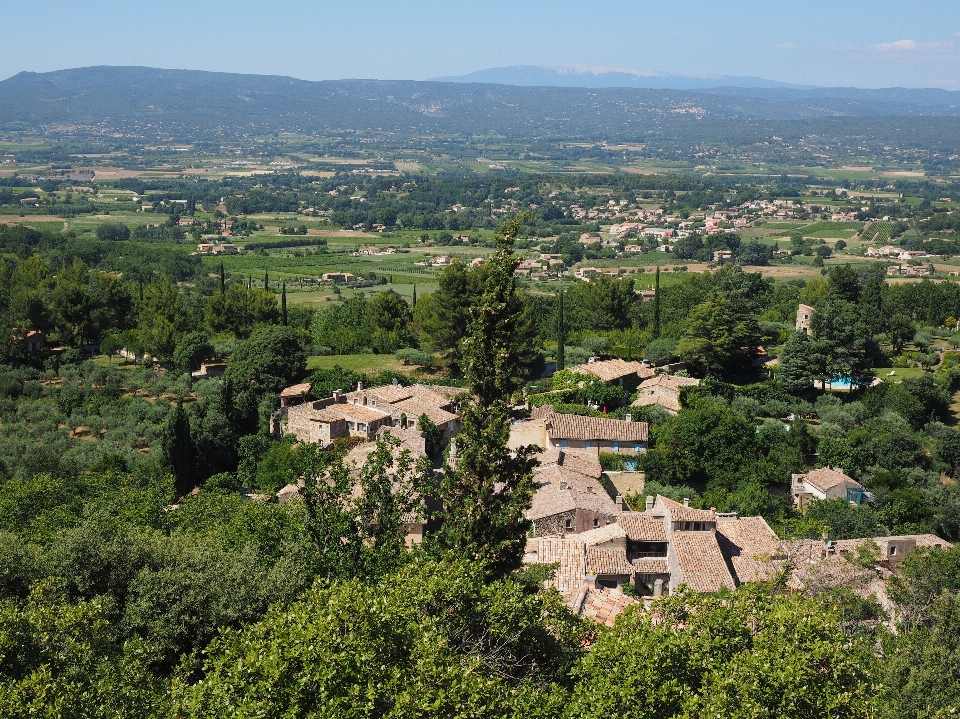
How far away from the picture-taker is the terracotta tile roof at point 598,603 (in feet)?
58.7

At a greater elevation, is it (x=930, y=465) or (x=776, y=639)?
(x=776, y=639)

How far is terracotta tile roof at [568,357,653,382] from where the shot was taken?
40156 mm

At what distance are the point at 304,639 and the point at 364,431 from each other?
23446 mm

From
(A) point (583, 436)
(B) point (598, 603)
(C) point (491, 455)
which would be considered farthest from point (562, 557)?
(A) point (583, 436)

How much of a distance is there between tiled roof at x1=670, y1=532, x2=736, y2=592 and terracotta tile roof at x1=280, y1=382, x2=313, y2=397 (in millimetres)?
19065

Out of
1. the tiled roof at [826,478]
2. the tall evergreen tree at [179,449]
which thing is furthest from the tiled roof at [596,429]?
the tall evergreen tree at [179,449]

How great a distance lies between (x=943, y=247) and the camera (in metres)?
101

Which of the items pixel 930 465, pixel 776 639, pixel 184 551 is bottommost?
pixel 930 465

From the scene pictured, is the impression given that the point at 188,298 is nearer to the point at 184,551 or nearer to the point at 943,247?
the point at 184,551

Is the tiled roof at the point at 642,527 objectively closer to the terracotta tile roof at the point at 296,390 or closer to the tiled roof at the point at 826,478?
the tiled roof at the point at 826,478

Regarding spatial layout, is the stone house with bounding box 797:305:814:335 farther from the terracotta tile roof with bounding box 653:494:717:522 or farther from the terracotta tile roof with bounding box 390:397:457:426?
A: the terracotta tile roof with bounding box 653:494:717:522

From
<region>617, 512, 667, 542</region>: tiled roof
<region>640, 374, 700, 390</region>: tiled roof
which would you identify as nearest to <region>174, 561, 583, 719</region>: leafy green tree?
<region>617, 512, 667, 542</region>: tiled roof

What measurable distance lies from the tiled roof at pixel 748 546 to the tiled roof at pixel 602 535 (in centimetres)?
265

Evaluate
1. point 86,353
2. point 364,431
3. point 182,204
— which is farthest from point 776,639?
point 182,204
